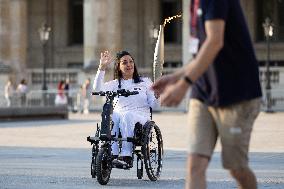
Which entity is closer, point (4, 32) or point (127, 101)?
point (127, 101)

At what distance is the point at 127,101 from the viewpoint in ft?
44.2

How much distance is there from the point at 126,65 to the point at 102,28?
121 ft

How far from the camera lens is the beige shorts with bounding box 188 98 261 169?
7293mm

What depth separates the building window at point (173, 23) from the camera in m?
56.8

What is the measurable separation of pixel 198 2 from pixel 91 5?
142ft

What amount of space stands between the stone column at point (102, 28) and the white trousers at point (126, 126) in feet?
120

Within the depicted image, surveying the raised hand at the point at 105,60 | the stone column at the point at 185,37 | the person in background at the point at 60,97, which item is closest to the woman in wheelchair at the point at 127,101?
the raised hand at the point at 105,60

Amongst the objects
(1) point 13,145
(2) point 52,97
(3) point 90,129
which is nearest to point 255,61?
(1) point 13,145

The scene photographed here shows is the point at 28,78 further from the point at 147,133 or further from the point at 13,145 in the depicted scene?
the point at 147,133

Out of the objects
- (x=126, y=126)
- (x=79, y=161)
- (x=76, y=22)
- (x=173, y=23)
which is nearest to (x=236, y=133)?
(x=126, y=126)

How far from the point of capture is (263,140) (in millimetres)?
22469

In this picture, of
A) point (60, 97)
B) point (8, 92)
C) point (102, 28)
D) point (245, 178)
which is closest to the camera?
point (245, 178)

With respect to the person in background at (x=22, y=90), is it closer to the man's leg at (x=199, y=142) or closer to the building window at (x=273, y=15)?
the building window at (x=273, y=15)

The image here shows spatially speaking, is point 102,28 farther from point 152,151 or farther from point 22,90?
point 152,151
